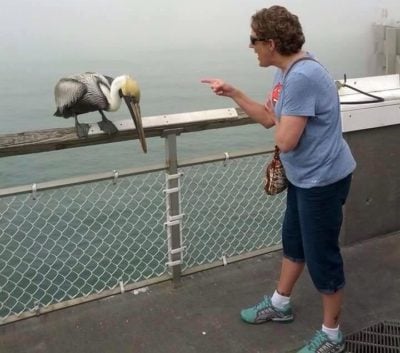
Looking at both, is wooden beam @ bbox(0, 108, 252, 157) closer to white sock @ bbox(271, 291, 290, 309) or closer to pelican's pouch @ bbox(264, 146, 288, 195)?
pelican's pouch @ bbox(264, 146, 288, 195)

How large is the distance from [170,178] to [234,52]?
3265cm

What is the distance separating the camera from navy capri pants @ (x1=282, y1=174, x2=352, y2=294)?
8.16ft

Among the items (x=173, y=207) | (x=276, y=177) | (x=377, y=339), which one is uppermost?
(x=276, y=177)

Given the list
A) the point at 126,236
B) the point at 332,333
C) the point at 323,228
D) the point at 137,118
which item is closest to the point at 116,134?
the point at 137,118

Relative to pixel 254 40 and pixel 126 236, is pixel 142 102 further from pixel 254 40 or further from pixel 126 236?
pixel 254 40

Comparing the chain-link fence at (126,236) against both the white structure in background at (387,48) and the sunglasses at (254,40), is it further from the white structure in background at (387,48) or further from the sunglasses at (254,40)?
the white structure in background at (387,48)

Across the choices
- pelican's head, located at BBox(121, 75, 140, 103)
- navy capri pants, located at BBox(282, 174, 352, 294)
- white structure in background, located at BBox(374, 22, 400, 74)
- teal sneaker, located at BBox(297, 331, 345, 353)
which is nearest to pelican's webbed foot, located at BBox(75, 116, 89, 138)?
pelican's head, located at BBox(121, 75, 140, 103)

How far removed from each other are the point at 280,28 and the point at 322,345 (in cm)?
149

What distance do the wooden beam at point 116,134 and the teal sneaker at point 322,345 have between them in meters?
1.30

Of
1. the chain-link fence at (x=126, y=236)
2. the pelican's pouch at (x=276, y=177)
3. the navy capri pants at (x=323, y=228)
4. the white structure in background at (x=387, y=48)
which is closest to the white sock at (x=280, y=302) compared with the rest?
the navy capri pants at (x=323, y=228)

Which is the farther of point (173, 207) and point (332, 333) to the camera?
point (173, 207)

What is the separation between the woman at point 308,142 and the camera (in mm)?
2309

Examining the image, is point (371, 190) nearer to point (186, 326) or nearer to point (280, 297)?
point (280, 297)

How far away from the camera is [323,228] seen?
2.51 meters
